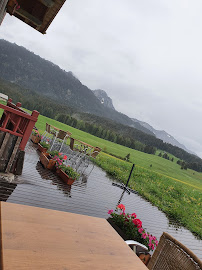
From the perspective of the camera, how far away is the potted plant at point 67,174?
575 cm

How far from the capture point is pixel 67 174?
5902mm

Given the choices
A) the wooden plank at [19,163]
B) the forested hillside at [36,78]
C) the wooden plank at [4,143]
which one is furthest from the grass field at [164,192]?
the forested hillside at [36,78]

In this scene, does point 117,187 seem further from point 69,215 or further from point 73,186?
point 69,215

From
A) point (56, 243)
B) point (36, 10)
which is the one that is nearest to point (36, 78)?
point (36, 10)

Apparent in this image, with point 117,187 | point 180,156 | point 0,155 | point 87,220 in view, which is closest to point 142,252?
point 87,220

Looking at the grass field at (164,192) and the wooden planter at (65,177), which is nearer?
the wooden planter at (65,177)

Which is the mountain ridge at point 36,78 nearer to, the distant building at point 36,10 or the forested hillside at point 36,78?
the forested hillside at point 36,78

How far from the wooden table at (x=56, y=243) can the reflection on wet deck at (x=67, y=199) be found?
2.51m

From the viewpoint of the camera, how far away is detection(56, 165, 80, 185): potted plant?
5.75 m

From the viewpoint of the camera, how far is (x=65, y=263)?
3.39 feet

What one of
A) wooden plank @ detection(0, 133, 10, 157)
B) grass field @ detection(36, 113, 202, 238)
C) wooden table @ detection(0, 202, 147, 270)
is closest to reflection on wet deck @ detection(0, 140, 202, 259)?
wooden plank @ detection(0, 133, 10, 157)

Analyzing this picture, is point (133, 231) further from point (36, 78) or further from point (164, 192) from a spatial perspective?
point (36, 78)

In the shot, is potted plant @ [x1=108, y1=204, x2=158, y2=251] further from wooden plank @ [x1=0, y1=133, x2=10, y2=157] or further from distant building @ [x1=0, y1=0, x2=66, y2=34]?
distant building @ [x1=0, y1=0, x2=66, y2=34]

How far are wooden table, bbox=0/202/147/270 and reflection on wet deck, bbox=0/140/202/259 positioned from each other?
8.24 feet
